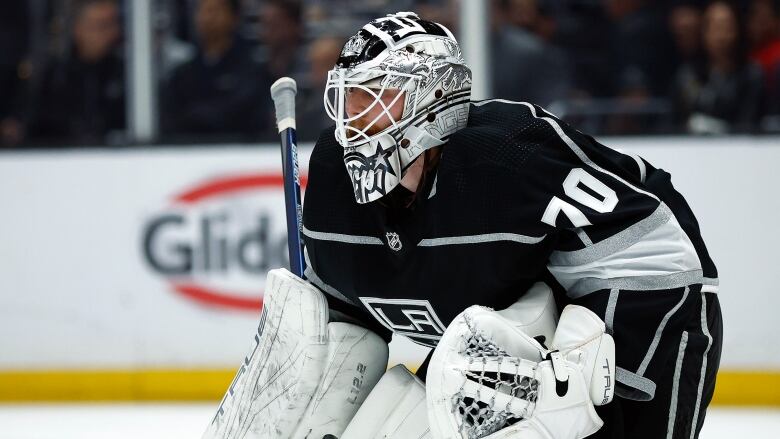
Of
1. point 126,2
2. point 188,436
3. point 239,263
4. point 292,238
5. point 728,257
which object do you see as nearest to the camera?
point 292,238

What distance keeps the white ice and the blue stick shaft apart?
1.63 meters

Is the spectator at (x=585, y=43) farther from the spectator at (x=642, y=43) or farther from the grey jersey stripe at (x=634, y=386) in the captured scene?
the grey jersey stripe at (x=634, y=386)

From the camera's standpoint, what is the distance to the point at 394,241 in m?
2.00

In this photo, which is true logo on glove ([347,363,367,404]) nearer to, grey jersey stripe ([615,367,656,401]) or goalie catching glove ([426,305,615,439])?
goalie catching glove ([426,305,615,439])

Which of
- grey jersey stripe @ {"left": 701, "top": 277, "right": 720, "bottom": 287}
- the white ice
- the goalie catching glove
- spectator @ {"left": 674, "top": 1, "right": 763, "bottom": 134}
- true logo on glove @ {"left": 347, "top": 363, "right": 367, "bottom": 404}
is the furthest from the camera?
spectator @ {"left": 674, "top": 1, "right": 763, "bottom": 134}

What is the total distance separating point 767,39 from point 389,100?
108 inches

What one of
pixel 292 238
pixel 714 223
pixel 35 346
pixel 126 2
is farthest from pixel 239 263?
pixel 292 238

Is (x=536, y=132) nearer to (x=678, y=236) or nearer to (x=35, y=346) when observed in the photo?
(x=678, y=236)

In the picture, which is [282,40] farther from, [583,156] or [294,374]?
[583,156]

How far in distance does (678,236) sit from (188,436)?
7.02 feet

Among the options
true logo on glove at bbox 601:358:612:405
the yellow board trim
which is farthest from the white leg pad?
the yellow board trim

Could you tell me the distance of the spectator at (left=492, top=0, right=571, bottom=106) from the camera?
449 centimetres

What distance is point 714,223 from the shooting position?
4117 mm

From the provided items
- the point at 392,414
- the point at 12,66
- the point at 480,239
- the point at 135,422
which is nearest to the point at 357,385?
the point at 392,414
